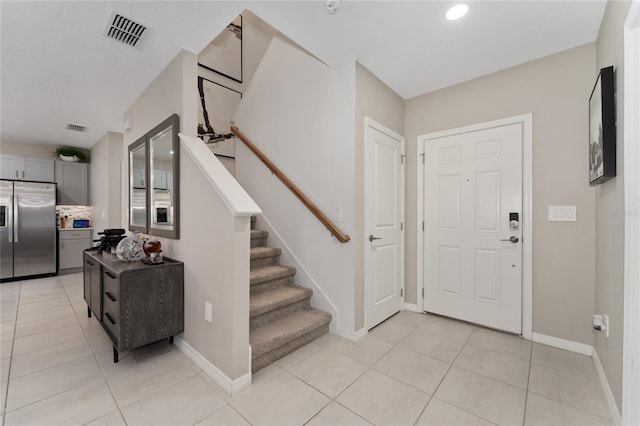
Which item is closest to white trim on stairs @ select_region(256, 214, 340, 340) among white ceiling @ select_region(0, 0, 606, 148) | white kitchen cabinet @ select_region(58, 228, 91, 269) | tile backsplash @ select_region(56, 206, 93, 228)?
white ceiling @ select_region(0, 0, 606, 148)

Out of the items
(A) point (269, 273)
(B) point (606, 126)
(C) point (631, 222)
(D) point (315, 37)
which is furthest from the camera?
(A) point (269, 273)

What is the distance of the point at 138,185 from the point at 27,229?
356 centimetres

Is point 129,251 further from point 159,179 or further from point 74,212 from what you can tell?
point 74,212

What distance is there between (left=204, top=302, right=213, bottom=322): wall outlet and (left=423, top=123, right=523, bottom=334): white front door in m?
2.36

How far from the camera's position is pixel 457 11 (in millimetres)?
1998

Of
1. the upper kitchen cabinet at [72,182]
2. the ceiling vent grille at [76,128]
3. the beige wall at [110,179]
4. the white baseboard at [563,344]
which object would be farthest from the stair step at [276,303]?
the upper kitchen cabinet at [72,182]

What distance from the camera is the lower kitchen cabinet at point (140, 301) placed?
2066 mm

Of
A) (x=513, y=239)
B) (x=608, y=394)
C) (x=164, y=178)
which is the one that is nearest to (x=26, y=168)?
(x=164, y=178)

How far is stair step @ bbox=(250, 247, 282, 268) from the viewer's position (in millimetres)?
2966

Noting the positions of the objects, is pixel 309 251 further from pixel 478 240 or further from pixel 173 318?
pixel 478 240

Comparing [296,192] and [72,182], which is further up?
[72,182]

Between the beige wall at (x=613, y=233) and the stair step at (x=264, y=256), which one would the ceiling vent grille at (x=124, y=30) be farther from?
the beige wall at (x=613, y=233)

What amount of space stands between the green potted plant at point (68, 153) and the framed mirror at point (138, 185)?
3.25m

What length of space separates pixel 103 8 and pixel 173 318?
2349mm
